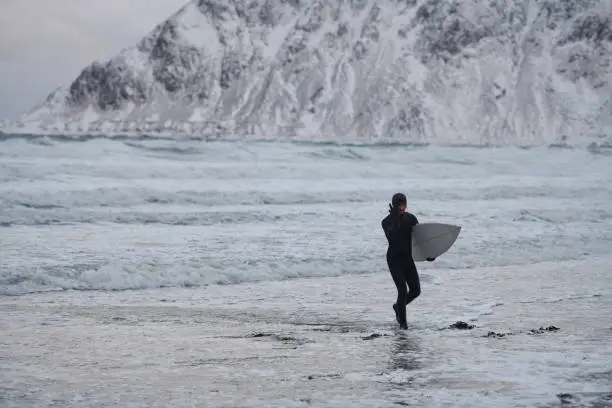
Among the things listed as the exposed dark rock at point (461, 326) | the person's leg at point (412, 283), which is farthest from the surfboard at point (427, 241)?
the exposed dark rock at point (461, 326)

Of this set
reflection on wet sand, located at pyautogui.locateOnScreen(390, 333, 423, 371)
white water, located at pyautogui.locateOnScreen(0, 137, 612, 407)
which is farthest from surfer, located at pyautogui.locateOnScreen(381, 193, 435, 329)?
reflection on wet sand, located at pyautogui.locateOnScreen(390, 333, 423, 371)

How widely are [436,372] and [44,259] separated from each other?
946cm

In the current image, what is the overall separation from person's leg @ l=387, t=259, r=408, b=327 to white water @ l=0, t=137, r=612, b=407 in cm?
26

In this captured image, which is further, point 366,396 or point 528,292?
point 528,292

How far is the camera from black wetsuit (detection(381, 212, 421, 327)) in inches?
415

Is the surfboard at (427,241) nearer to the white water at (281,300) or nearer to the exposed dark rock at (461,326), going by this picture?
the white water at (281,300)

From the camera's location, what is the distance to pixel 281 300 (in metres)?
12.9

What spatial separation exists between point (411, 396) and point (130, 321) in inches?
189

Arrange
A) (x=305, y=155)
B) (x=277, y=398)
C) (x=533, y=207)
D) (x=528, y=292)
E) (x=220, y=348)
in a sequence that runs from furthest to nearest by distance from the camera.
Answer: (x=305, y=155) → (x=533, y=207) → (x=528, y=292) → (x=220, y=348) → (x=277, y=398)

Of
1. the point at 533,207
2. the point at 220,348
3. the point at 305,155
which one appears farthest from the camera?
the point at 305,155

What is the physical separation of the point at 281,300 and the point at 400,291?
9.01 ft

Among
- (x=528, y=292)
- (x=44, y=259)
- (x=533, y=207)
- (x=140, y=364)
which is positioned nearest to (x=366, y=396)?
(x=140, y=364)

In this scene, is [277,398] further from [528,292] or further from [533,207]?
[533,207]

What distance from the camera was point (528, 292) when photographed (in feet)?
44.8
